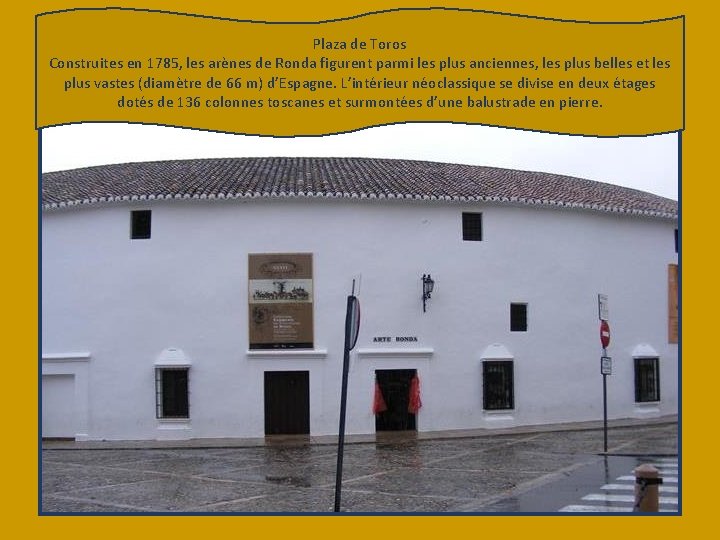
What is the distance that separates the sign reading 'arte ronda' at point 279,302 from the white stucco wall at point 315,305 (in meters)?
0.23

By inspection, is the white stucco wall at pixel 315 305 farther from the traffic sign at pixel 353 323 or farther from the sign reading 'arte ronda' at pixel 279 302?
the traffic sign at pixel 353 323

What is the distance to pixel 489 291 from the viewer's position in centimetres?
2119

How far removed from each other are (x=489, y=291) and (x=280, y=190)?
5.75m

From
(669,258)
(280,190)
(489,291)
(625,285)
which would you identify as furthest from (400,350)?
(669,258)

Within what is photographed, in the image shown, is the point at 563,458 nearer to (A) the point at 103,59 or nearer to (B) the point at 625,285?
(B) the point at 625,285

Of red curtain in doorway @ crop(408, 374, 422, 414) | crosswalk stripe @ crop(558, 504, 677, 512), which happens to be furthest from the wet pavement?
red curtain in doorway @ crop(408, 374, 422, 414)

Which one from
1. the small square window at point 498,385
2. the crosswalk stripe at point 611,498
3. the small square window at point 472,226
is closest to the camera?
the crosswalk stripe at point 611,498

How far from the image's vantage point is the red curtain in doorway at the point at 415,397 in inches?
803

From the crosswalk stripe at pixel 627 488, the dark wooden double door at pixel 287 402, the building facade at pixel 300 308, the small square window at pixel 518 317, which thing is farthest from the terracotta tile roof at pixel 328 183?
the crosswalk stripe at pixel 627 488

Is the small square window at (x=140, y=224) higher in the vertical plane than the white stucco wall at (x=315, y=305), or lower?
higher

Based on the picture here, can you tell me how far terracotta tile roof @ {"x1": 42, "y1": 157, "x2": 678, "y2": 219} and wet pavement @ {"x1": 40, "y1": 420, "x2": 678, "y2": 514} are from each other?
5.76 metres

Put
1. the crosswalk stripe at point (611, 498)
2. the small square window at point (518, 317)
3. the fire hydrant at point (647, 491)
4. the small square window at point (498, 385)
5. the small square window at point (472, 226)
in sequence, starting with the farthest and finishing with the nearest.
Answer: the small square window at point (518, 317)
the small square window at point (472, 226)
the small square window at point (498, 385)
the crosswalk stripe at point (611, 498)
the fire hydrant at point (647, 491)

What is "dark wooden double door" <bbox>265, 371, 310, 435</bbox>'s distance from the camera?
20141mm

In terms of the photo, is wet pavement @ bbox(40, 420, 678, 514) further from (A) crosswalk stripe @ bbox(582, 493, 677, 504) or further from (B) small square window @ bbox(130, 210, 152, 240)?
(B) small square window @ bbox(130, 210, 152, 240)
